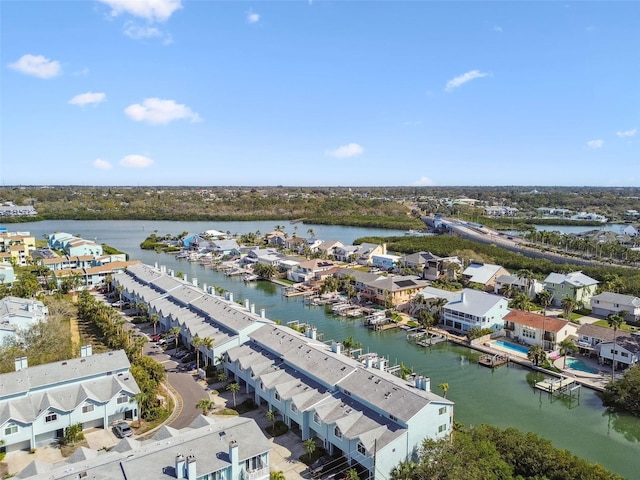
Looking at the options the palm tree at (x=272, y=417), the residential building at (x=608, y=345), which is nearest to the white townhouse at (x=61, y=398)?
the palm tree at (x=272, y=417)

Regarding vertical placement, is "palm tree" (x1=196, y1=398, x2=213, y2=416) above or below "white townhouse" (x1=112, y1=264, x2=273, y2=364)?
below

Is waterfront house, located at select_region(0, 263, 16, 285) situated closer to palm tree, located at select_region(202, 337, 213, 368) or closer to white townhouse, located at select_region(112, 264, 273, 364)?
white townhouse, located at select_region(112, 264, 273, 364)

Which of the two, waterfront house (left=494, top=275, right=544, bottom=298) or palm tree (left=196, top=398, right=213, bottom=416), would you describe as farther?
waterfront house (left=494, top=275, right=544, bottom=298)

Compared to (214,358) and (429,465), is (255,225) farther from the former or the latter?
(429,465)

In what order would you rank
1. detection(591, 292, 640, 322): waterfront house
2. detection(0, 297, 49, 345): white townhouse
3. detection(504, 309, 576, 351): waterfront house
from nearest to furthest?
1. detection(0, 297, 49, 345): white townhouse
2. detection(504, 309, 576, 351): waterfront house
3. detection(591, 292, 640, 322): waterfront house

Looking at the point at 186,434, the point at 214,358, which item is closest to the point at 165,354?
the point at 214,358

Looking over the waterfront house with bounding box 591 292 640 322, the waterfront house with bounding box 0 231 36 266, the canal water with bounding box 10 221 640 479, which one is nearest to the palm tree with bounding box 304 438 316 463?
the canal water with bounding box 10 221 640 479
